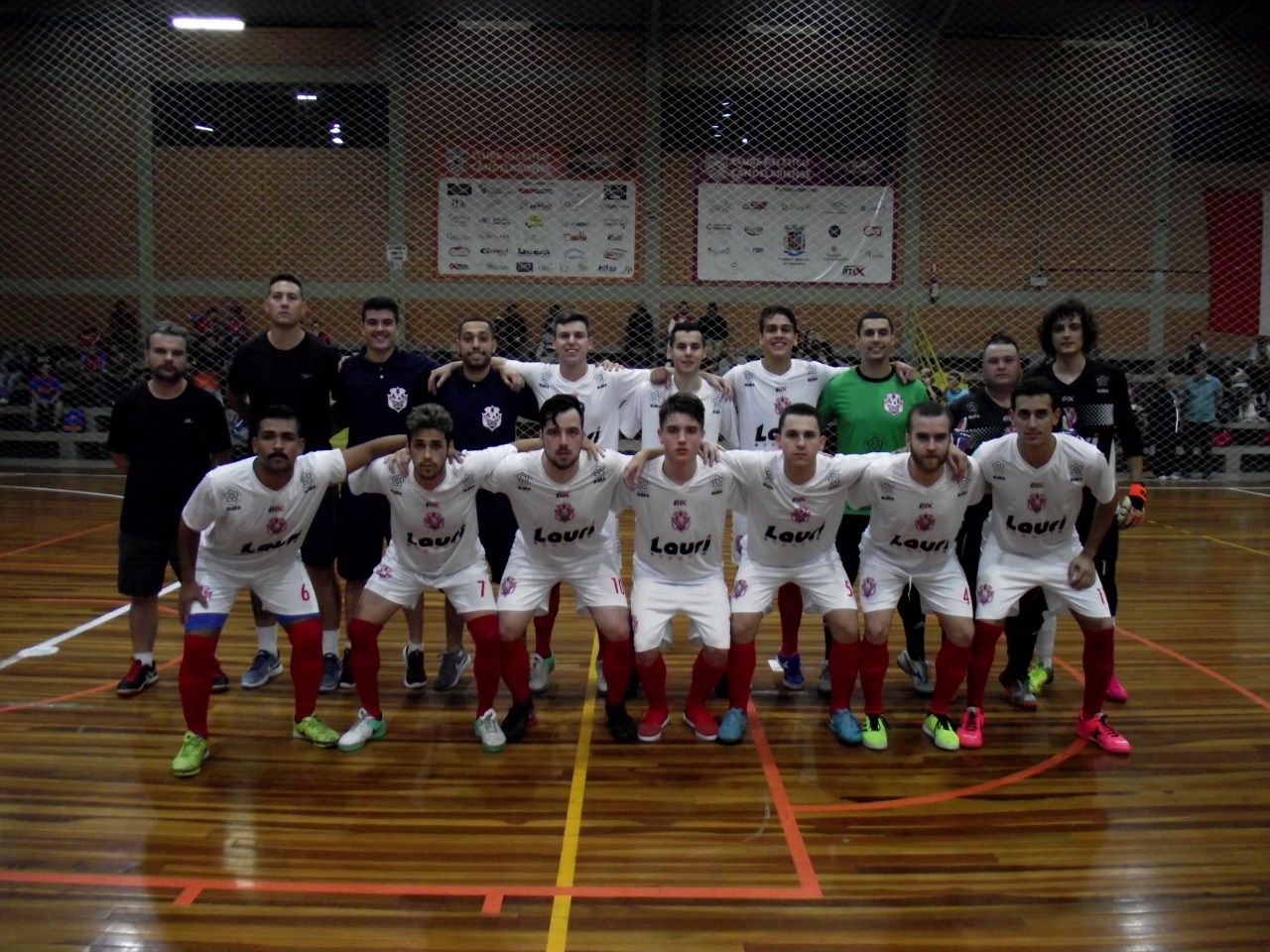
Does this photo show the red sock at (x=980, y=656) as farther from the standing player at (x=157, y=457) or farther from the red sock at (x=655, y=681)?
the standing player at (x=157, y=457)

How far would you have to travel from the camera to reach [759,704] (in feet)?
15.2

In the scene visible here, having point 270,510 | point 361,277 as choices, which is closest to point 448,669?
point 270,510

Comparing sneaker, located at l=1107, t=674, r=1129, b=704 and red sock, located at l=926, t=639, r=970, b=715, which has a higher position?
Answer: red sock, located at l=926, t=639, r=970, b=715

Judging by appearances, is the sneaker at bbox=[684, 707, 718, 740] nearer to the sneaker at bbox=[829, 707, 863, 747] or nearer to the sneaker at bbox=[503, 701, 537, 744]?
the sneaker at bbox=[829, 707, 863, 747]

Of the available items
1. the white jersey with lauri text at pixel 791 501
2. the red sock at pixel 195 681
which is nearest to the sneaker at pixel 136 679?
the red sock at pixel 195 681

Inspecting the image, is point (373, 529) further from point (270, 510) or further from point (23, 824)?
point (23, 824)

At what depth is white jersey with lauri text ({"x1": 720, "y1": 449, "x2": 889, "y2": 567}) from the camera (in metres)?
4.18

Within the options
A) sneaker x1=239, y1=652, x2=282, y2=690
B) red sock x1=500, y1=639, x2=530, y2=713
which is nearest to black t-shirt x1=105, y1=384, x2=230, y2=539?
sneaker x1=239, y1=652, x2=282, y2=690

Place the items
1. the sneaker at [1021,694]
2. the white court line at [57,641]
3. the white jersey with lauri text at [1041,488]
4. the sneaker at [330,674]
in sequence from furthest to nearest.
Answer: the white court line at [57,641] → the sneaker at [330,674] → the sneaker at [1021,694] → the white jersey with lauri text at [1041,488]

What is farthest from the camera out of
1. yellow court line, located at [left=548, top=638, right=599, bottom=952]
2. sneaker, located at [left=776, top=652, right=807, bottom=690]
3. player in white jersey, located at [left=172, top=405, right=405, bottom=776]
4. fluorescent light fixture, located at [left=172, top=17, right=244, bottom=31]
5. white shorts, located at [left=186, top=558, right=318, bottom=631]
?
fluorescent light fixture, located at [left=172, top=17, right=244, bottom=31]

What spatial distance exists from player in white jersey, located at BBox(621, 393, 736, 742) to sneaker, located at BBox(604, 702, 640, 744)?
0.17ft

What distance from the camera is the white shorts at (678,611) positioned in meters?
4.10

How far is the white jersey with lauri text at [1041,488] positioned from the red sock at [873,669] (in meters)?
0.74

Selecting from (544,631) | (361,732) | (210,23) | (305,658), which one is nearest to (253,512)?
(305,658)
